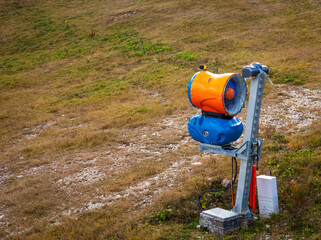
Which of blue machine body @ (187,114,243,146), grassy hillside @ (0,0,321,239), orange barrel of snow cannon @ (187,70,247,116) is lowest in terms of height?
grassy hillside @ (0,0,321,239)

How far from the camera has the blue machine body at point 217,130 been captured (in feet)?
16.4

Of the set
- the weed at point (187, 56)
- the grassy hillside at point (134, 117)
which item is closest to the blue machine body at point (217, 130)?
the grassy hillside at point (134, 117)

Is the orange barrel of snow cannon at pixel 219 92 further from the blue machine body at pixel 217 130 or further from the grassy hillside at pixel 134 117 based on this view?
the grassy hillside at pixel 134 117

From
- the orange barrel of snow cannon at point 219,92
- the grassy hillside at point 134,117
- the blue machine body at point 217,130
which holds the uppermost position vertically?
the orange barrel of snow cannon at point 219,92

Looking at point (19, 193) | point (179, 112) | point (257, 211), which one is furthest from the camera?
point (179, 112)

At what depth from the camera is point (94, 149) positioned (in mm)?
10203

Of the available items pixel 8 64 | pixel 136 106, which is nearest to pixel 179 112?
pixel 136 106

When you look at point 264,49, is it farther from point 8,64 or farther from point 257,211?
point 8,64

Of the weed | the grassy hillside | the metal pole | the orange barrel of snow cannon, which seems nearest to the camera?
the metal pole

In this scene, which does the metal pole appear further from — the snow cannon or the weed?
the weed

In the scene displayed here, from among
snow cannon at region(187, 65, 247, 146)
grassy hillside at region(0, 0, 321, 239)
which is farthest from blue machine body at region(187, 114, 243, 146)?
grassy hillside at region(0, 0, 321, 239)

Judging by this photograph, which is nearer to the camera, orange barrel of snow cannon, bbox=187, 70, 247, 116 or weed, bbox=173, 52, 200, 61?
orange barrel of snow cannon, bbox=187, 70, 247, 116

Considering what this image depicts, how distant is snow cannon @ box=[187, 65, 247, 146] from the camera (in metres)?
4.94

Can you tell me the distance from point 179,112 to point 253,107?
7700 millimetres
